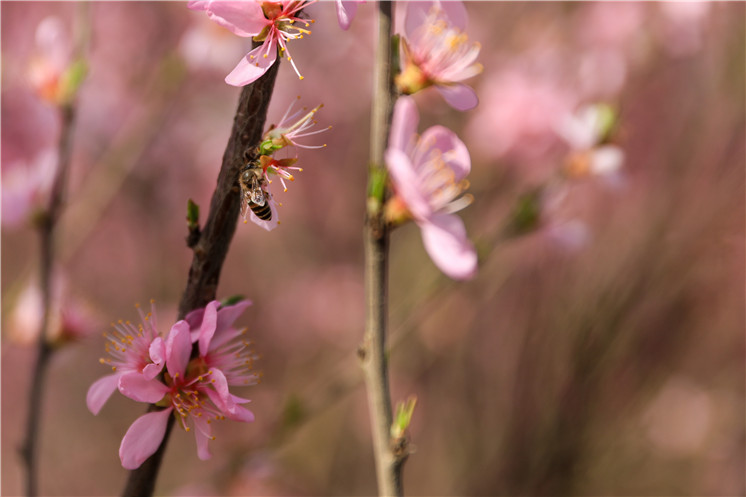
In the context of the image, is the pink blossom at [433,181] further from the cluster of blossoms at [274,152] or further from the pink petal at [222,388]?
the pink petal at [222,388]

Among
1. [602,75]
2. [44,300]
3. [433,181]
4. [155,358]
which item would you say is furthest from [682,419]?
[155,358]

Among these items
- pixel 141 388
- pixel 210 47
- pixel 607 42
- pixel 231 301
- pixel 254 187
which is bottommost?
pixel 141 388

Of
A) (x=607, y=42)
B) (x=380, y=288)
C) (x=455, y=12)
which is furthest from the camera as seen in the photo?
(x=607, y=42)

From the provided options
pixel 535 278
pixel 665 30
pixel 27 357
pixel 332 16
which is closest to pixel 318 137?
pixel 332 16

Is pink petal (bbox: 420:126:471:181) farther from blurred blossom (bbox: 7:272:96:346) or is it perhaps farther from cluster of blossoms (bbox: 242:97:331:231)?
blurred blossom (bbox: 7:272:96:346)

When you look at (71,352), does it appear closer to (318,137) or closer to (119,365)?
(119,365)

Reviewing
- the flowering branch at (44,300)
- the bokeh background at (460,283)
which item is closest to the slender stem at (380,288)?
the bokeh background at (460,283)

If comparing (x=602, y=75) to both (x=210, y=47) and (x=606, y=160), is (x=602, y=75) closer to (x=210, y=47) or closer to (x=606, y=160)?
(x=606, y=160)
